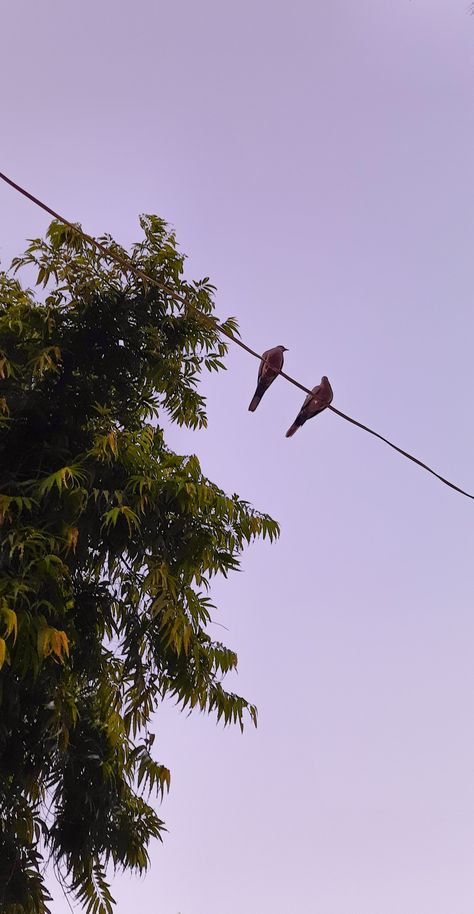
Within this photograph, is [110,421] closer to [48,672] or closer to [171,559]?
[171,559]

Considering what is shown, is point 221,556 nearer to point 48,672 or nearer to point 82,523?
point 82,523

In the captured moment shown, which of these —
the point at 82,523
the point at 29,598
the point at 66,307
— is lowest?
the point at 29,598

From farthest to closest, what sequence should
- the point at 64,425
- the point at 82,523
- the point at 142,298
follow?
the point at 142,298 < the point at 64,425 < the point at 82,523

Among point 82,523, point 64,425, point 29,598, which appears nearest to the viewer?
point 29,598

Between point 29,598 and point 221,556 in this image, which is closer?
point 29,598

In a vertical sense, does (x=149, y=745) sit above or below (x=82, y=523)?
below

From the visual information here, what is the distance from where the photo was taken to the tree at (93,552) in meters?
4.93

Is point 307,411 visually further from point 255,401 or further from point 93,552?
point 93,552

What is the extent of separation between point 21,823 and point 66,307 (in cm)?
320

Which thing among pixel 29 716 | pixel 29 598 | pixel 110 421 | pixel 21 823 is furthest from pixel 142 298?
pixel 21 823

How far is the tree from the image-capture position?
194 inches

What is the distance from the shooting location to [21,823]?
17.4ft

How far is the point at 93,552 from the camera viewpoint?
5.54 metres

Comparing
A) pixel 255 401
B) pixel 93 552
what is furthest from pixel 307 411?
pixel 93 552
